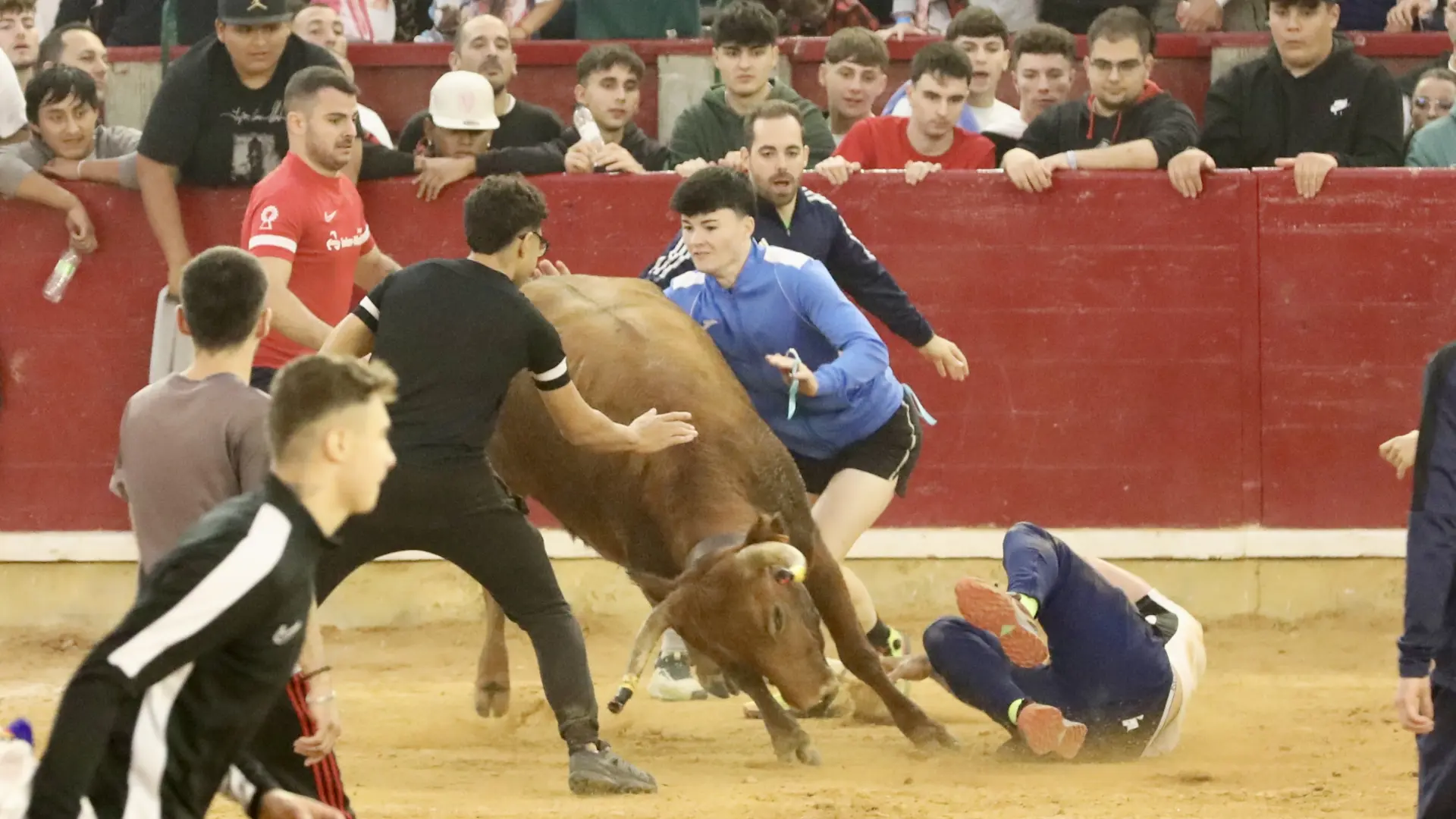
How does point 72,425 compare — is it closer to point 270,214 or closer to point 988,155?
point 270,214

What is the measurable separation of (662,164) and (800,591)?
3551 millimetres

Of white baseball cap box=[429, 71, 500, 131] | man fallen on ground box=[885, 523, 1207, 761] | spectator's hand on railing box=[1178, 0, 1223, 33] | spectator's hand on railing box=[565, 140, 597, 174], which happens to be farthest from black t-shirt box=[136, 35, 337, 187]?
spectator's hand on railing box=[1178, 0, 1223, 33]

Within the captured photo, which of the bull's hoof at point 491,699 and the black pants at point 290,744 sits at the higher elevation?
the black pants at point 290,744

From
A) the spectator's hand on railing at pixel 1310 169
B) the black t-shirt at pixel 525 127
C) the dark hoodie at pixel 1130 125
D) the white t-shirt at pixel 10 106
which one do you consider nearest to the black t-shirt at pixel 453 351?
the black t-shirt at pixel 525 127

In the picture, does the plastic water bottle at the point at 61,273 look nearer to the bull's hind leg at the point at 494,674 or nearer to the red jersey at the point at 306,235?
the red jersey at the point at 306,235

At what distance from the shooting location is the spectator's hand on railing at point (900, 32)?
10435 millimetres

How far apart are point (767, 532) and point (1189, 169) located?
10.6 feet

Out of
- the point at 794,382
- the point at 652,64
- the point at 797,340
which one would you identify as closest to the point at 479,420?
the point at 794,382

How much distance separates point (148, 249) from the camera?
9141 millimetres

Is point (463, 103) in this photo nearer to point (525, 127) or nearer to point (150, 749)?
point (525, 127)

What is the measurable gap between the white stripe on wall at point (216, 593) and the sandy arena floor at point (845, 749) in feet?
7.23

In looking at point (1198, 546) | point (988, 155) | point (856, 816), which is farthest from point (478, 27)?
point (856, 816)

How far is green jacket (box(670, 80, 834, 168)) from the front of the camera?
909cm

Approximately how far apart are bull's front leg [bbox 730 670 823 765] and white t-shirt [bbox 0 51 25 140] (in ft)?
15.0
